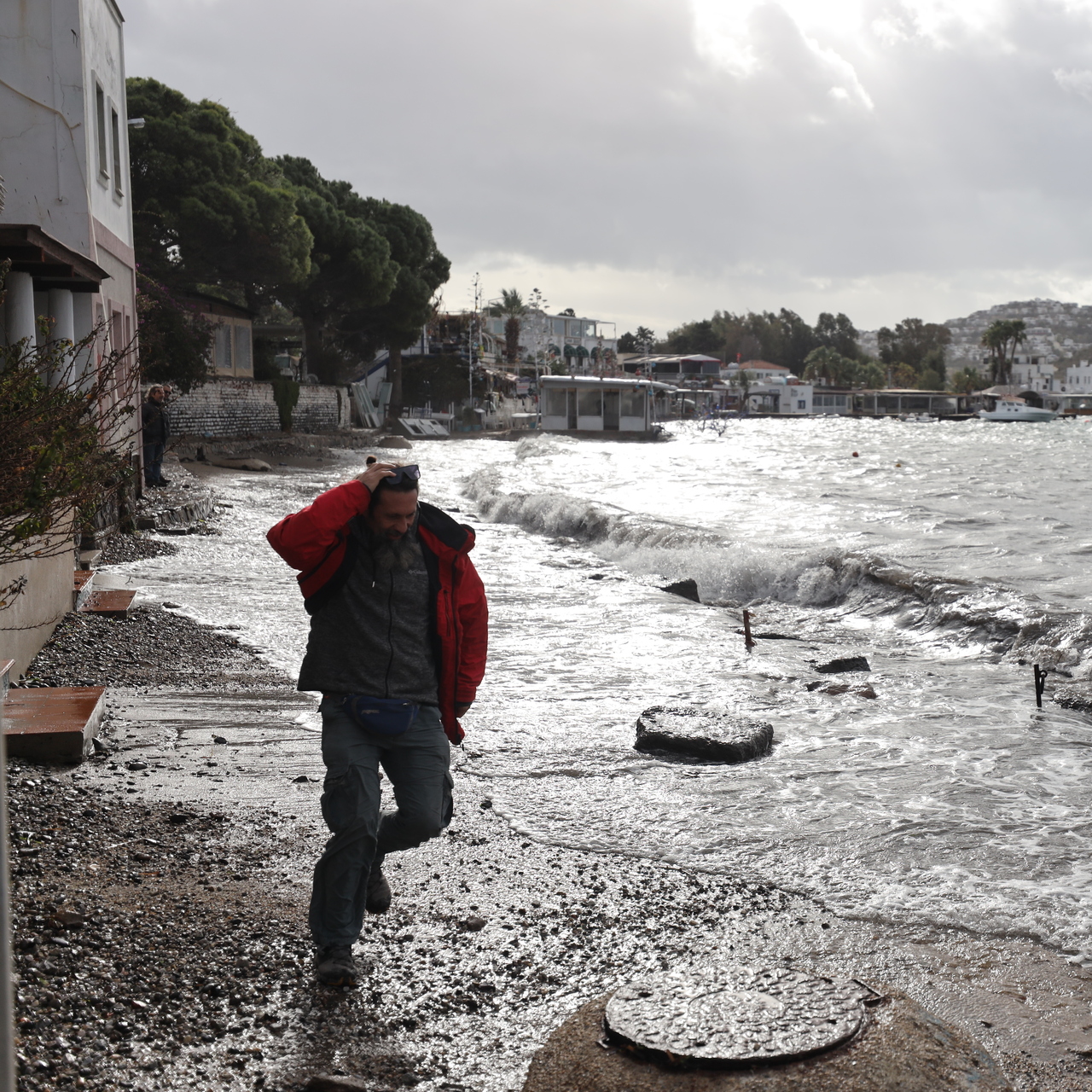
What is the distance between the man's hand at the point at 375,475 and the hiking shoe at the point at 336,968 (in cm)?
150

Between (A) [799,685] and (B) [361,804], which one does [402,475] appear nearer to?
(B) [361,804]

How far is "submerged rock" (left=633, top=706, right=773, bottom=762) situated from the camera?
6.59m

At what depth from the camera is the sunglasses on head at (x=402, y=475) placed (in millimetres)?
3617

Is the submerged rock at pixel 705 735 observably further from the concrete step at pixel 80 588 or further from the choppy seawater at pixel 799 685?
the concrete step at pixel 80 588

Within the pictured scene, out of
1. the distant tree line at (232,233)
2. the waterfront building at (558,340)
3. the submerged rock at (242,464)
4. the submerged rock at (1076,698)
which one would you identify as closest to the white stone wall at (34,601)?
the submerged rock at (1076,698)

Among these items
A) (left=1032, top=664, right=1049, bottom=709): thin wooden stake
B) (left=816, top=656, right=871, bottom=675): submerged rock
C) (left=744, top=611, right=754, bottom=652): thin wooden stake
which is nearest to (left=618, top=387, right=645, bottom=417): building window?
(left=744, top=611, right=754, bottom=652): thin wooden stake

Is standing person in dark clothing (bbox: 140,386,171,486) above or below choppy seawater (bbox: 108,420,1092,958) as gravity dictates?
above

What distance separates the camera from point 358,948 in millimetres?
3949

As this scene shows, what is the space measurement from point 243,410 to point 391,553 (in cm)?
3660

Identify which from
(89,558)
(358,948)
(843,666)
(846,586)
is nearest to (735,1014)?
(358,948)

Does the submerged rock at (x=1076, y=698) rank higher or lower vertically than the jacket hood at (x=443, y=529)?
lower

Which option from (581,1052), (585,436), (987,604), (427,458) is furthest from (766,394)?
(581,1052)

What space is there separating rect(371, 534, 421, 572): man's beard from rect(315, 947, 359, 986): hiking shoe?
1.25 metres

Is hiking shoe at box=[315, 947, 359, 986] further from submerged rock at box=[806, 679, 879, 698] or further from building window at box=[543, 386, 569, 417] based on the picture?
building window at box=[543, 386, 569, 417]
